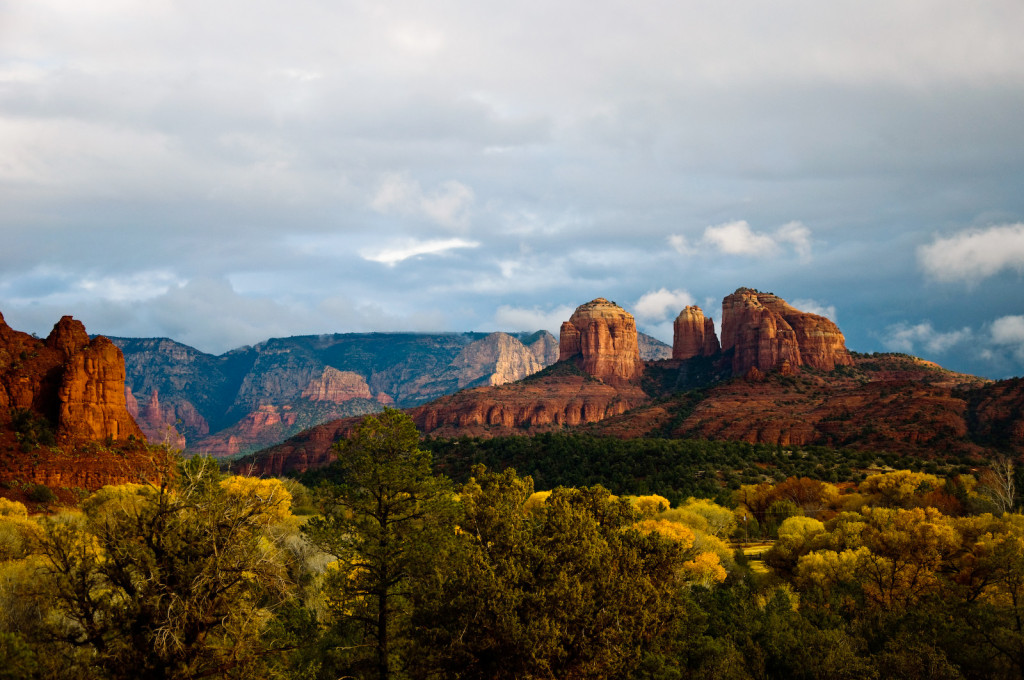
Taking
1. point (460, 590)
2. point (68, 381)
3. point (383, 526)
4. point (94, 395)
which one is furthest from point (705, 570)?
point (68, 381)

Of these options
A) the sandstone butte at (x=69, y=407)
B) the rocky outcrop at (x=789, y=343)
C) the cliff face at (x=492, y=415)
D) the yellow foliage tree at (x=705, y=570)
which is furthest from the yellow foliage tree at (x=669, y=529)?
the rocky outcrop at (x=789, y=343)

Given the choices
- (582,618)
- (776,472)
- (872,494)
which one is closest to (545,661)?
(582,618)

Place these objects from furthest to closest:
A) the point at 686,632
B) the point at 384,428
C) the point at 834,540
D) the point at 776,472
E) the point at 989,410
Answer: the point at 989,410 < the point at 776,472 < the point at 834,540 < the point at 686,632 < the point at 384,428

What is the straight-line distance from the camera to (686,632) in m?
32.7

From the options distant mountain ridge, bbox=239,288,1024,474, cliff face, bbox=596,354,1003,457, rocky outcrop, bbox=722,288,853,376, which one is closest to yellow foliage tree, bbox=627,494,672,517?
cliff face, bbox=596,354,1003,457

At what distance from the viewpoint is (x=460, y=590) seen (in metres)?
25.3

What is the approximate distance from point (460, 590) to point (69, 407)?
60120 mm

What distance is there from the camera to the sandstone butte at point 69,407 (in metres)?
64.1

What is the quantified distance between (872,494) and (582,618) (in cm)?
5771

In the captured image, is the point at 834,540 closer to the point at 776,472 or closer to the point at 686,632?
the point at 686,632

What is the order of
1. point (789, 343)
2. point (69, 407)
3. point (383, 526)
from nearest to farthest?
1. point (383, 526)
2. point (69, 407)
3. point (789, 343)

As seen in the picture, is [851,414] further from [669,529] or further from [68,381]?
[68,381]

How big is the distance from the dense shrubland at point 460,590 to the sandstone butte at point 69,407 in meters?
12.6

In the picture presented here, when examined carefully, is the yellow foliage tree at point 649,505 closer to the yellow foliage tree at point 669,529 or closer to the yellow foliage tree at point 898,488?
the yellow foliage tree at point 669,529
